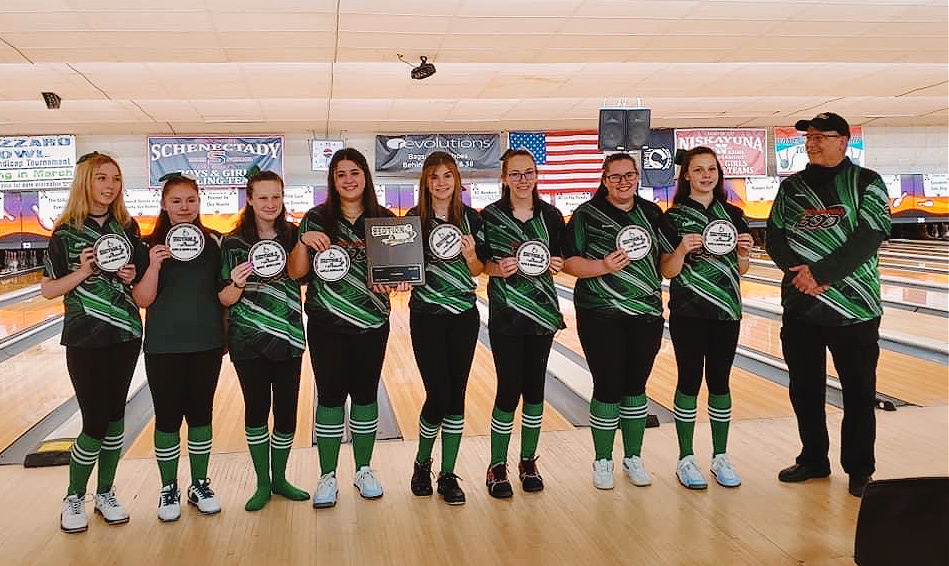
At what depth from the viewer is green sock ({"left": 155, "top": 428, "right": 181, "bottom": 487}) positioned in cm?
264

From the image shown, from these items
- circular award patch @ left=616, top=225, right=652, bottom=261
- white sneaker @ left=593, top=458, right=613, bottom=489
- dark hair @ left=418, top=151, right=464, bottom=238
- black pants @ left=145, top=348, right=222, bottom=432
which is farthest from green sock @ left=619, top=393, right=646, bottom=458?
black pants @ left=145, top=348, right=222, bottom=432

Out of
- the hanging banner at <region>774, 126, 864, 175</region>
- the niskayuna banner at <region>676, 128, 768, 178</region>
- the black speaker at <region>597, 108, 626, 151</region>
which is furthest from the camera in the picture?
the hanging banner at <region>774, 126, 864, 175</region>

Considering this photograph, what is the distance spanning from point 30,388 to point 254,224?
2954mm

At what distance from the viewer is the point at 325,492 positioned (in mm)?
2756

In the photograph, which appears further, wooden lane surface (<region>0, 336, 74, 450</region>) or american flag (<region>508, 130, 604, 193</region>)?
american flag (<region>508, 130, 604, 193</region>)

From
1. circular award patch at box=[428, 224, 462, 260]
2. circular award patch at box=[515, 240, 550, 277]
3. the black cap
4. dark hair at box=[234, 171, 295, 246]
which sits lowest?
circular award patch at box=[515, 240, 550, 277]

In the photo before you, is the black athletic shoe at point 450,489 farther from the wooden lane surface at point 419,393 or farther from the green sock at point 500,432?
the wooden lane surface at point 419,393

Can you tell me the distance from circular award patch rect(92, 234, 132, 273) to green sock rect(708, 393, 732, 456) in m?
1.98

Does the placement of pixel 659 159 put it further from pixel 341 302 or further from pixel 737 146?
pixel 341 302

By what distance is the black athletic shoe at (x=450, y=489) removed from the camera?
9.07 feet

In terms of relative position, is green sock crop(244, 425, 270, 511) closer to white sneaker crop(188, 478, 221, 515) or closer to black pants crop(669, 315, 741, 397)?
white sneaker crop(188, 478, 221, 515)

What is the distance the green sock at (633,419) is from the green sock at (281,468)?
112 cm

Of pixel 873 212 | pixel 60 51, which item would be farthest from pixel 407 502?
pixel 60 51

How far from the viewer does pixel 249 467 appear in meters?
3.27
